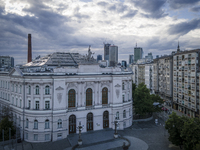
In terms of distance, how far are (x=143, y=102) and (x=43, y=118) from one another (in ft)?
106

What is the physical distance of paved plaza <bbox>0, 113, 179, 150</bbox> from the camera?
121ft

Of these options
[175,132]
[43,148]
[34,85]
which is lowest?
[43,148]

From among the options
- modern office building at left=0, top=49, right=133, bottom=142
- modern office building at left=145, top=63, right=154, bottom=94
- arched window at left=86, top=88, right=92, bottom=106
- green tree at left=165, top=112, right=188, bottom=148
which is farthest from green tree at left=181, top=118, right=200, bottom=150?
modern office building at left=145, top=63, right=154, bottom=94

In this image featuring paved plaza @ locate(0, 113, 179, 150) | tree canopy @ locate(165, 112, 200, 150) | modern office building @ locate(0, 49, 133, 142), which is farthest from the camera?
modern office building @ locate(0, 49, 133, 142)

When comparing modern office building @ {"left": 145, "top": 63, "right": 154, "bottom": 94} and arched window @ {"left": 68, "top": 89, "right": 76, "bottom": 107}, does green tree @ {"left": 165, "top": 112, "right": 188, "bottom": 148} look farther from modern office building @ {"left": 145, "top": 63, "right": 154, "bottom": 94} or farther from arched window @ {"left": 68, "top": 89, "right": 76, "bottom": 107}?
modern office building @ {"left": 145, "top": 63, "right": 154, "bottom": 94}

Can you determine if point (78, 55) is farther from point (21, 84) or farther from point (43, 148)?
point (43, 148)

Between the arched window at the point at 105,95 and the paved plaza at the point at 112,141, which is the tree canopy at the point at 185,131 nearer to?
the paved plaza at the point at 112,141

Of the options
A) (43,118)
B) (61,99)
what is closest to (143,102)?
(61,99)

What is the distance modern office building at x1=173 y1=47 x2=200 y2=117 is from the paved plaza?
19188 mm

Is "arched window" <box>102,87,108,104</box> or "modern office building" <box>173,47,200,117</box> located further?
"modern office building" <box>173,47,200,117</box>

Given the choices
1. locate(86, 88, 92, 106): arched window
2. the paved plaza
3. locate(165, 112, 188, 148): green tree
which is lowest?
the paved plaza

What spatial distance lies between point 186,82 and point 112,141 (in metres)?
39.5

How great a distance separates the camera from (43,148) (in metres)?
36.5

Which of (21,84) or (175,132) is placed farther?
(21,84)
